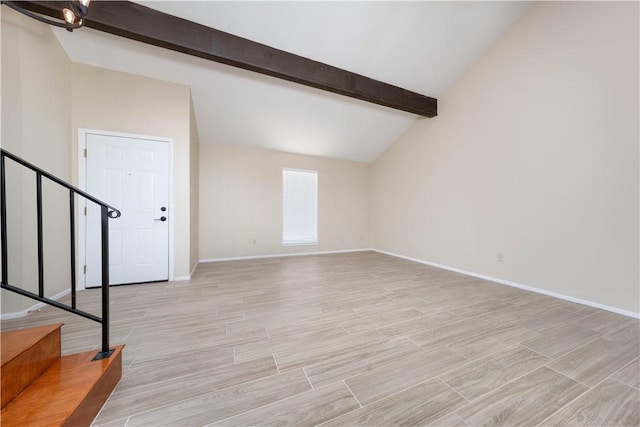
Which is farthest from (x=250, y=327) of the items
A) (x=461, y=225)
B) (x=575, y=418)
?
(x=461, y=225)

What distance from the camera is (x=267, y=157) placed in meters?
5.17

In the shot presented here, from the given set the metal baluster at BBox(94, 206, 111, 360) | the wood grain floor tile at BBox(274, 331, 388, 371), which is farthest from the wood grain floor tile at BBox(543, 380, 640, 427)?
the metal baluster at BBox(94, 206, 111, 360)

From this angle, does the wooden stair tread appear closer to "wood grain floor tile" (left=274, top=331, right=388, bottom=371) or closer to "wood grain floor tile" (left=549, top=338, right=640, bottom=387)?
"wood grain floor tile" (left=274, top=331, right=388, bottom=371)

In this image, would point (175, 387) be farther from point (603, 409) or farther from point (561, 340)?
point (561, 340)

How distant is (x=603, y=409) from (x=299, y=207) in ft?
16.2

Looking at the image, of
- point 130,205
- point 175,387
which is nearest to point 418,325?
point 175,387

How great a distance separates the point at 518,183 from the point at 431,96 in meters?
2.19

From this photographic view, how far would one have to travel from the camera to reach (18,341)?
3.81 feet

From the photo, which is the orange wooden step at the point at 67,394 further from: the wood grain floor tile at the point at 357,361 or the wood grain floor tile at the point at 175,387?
the wood grain floor tile at the point at 357,361

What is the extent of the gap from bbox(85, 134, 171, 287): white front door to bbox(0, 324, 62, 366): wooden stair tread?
2031 millimetres

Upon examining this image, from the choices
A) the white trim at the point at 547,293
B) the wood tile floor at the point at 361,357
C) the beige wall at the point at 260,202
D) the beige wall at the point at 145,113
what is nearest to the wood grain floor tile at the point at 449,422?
the wood tile floor at the point at 361,357

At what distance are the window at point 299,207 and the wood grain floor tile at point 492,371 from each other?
426 centimetres

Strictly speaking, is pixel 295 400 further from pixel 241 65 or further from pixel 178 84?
pixel 178 84

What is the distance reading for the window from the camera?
5426 millimetres
